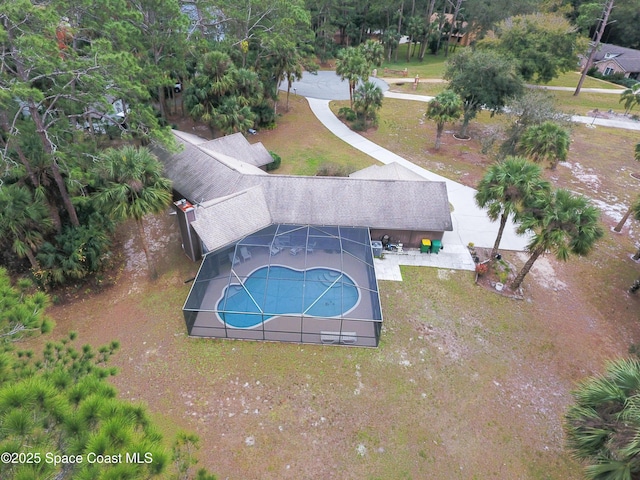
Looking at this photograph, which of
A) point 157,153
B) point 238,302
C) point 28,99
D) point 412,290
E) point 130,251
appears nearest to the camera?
point 28,99

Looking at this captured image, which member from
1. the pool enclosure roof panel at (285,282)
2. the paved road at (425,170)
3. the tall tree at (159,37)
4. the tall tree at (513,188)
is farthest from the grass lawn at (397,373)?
the tall tree at (159,37)

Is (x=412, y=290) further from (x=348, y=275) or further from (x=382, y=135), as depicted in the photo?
(x=382, y=135)

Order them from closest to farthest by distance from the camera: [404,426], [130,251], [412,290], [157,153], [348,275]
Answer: [404,426], [348,275], [412,290], [130,251], [157,153]

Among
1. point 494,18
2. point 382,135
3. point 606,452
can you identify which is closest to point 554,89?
point 494,18

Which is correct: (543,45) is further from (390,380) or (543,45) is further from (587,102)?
(390,380)

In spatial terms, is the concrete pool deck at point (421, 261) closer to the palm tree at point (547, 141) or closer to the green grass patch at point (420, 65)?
the palm tree at point (547, 141)

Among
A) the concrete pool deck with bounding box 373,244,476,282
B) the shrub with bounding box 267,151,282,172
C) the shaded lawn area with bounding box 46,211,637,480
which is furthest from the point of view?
the shrub with bounding box 267,151,282,172

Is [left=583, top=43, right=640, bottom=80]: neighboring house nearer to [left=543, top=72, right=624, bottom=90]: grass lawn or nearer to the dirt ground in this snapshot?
[left=543, top=72, right=624, bottom=90]: grass lawn

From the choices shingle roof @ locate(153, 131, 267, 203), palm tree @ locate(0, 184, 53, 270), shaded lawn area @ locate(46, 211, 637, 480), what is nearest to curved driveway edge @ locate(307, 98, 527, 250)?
shaded lawn area @ locate(46, 211, 637, 480)
